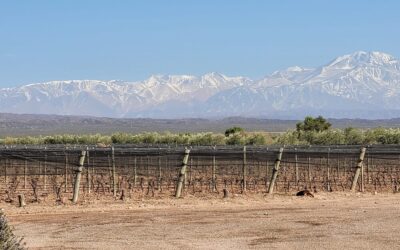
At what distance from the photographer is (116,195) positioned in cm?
2978

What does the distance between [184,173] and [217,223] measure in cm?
760

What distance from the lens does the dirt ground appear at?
19016 millimetres

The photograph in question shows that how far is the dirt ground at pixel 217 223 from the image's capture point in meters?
19.0

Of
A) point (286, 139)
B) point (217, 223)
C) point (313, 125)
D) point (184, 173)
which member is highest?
point (313, 125)

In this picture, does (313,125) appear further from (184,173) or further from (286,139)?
(184,173)

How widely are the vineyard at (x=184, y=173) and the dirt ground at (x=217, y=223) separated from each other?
2.12m

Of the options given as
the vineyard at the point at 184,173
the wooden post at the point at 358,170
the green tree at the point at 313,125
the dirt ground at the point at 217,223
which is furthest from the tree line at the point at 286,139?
the dirt ground at the point at 217,223

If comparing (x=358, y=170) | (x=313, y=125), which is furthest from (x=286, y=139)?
(x=358, y=170)

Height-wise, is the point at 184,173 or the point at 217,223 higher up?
the point at 184,173

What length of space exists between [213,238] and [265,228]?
6.01 ft

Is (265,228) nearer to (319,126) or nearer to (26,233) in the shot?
(26,233)

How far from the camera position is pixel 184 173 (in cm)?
2945

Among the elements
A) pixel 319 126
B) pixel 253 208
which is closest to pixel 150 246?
pixel 253 208

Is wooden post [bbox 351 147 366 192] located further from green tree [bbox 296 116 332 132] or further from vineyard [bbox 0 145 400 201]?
green tree [bbox 296 116 332 132]
